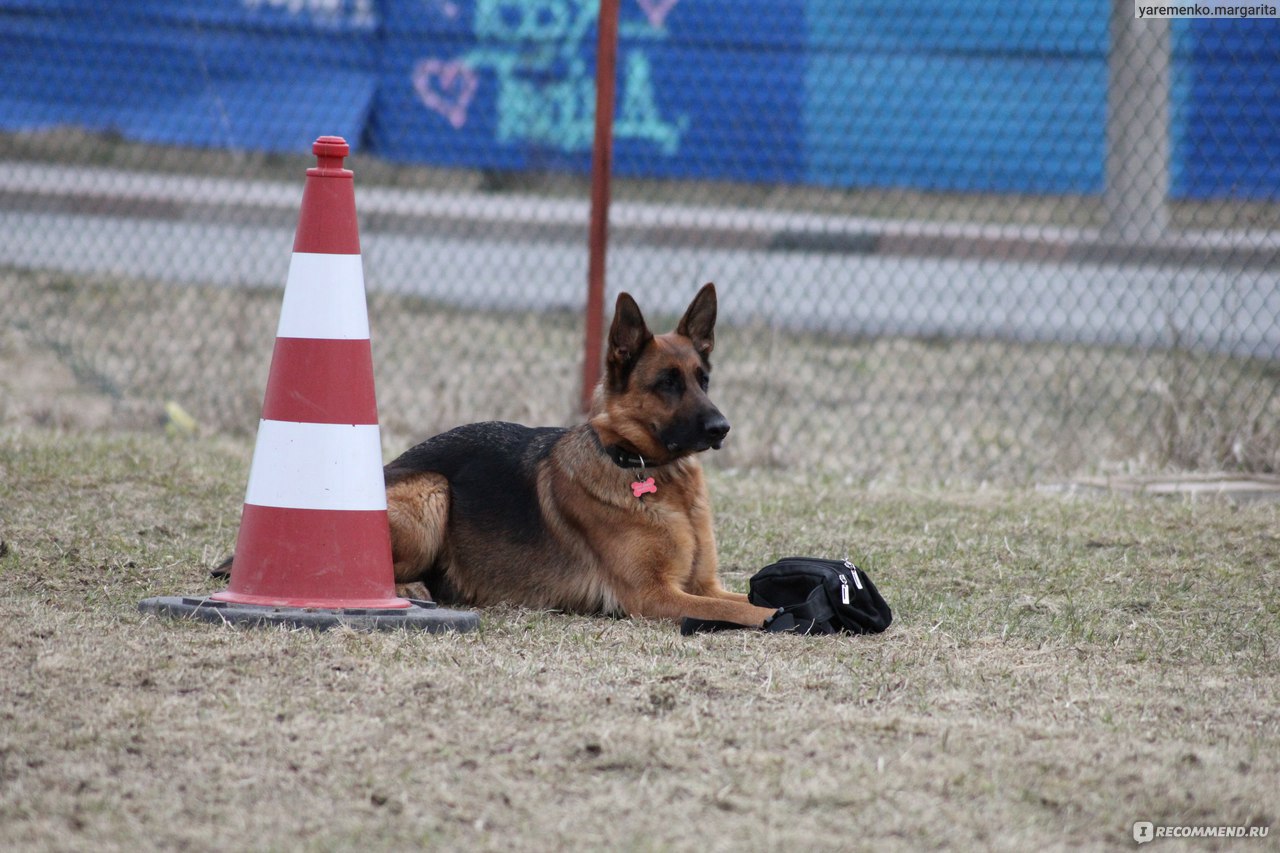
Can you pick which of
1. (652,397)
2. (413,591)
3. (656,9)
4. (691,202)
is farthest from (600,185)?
(691,202)

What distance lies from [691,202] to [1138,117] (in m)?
4.79

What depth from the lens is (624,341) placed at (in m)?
4.25

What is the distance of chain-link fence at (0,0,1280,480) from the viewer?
24.5ft

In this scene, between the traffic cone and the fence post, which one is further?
the fence post

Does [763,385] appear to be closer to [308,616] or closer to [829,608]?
[829,608]

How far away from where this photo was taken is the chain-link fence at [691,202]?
24.5ft

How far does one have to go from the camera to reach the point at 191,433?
6777mm

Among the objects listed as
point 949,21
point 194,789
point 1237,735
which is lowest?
point 194,789

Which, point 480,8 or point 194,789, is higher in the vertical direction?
point 480,8

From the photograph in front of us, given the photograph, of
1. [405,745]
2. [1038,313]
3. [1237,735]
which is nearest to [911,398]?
[1038,313]

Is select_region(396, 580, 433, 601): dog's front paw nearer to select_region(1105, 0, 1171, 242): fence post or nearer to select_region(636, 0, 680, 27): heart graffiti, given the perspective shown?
select_region(1105, 0, 1171, 242): fence post

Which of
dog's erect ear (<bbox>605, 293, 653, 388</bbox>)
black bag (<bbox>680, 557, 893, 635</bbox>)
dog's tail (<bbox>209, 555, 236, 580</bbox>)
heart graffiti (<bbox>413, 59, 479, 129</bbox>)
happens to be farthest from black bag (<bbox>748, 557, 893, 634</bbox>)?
heart graffiti (<bbox>413, 59, 479, 129</bbox>)

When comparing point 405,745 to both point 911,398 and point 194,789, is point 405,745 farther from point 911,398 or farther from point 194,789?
point 911,398

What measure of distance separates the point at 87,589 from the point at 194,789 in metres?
1.70
